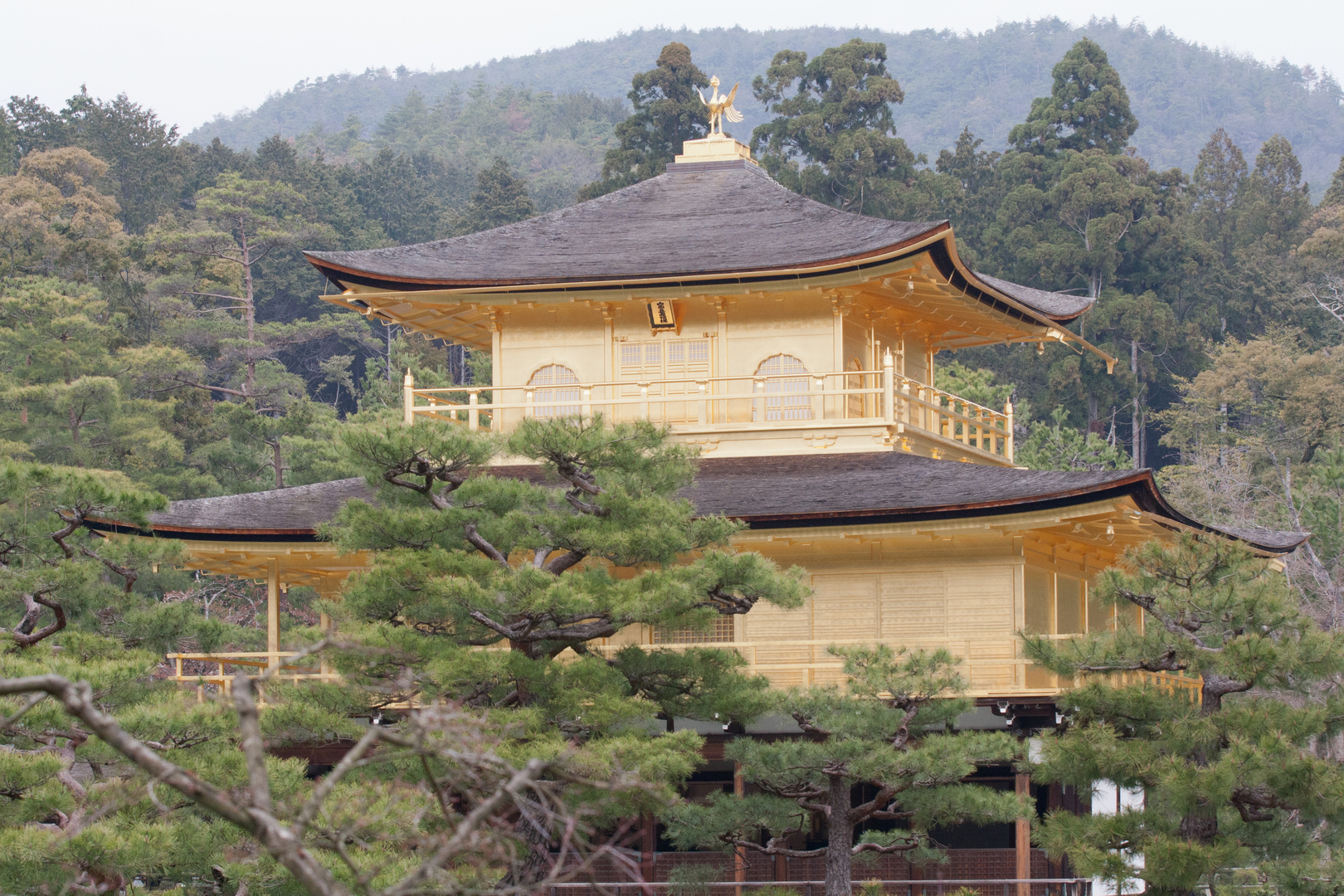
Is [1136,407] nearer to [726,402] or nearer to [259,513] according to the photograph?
[726,402]

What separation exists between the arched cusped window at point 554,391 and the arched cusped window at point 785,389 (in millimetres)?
2653

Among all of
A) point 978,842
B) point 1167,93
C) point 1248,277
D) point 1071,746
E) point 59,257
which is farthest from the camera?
point 1167,93

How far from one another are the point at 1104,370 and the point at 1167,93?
307 feet

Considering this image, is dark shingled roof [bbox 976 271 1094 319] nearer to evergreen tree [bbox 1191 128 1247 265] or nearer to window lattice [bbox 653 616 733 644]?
window lattice [bbox 653 616 733 644]

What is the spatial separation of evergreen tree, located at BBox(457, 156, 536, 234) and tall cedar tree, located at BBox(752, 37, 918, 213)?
9.55 meters

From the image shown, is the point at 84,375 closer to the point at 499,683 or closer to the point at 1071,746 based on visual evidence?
the point at 499,683

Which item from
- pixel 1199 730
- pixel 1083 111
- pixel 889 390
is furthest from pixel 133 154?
pixel 1199 730

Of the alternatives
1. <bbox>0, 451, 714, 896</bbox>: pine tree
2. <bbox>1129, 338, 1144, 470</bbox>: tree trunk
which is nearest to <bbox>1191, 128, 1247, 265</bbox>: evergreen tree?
<bbox>1129, 338, 1144, 470</bbox>: tree trunk

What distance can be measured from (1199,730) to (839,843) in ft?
12.5

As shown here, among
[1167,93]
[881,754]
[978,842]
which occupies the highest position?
[1167,93]

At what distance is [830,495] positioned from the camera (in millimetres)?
20328

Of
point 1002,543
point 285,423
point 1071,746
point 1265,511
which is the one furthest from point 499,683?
point 1265,511

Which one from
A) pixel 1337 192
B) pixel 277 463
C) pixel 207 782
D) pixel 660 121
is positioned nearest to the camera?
pixel 207 782

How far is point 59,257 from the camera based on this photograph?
51531 mm
